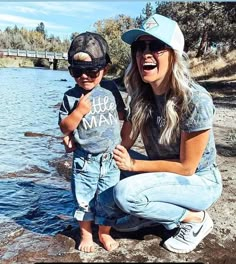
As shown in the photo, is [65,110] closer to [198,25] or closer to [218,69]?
[218,69]

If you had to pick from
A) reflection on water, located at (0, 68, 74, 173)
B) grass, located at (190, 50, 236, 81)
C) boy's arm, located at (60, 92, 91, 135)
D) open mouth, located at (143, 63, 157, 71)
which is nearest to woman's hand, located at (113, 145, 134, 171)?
boy's arm, located at (60, 92, 91, 135)

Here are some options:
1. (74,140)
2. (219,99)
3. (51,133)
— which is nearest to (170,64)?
(74,140)

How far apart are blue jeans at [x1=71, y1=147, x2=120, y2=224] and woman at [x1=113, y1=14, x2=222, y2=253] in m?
0.09

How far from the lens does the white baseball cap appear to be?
2.68 metres

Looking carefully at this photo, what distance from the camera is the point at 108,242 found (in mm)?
2980

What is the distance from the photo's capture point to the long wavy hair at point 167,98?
108 inches

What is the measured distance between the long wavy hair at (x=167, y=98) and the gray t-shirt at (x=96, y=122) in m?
0.17

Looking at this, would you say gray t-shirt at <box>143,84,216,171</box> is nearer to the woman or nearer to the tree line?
the woman

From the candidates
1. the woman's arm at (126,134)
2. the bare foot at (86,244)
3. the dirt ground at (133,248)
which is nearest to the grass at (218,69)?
the dirt ground at (133,248)

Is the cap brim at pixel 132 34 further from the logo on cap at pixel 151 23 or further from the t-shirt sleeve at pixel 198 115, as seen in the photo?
the t-shirt sleeve at pixel 198 115

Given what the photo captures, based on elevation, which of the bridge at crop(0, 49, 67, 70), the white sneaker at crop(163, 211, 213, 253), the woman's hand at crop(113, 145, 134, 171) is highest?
the woman's hand at crop(113, 145, 134, 171)

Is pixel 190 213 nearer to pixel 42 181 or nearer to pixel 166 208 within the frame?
pixel 166 208

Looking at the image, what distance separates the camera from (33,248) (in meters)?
3.08

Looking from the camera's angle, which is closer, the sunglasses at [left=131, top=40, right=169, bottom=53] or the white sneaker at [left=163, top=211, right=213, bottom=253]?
the sunglasses at [left=131, top=40, right=169, bottom=53]
